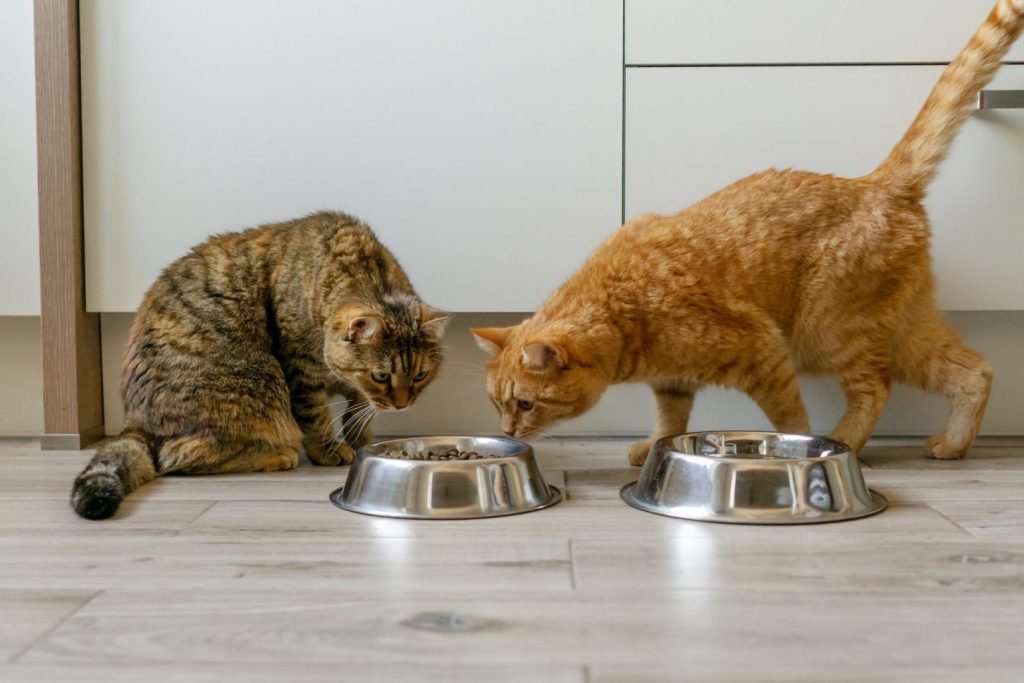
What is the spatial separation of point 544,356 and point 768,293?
57 cm

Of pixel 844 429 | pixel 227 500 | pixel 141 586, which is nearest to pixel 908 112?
pixel 844 429

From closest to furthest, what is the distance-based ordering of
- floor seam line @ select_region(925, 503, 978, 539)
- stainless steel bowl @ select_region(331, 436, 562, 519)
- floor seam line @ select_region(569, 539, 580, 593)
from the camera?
floor seam line @ select_region(569, 539, 580, 593)
floor seam line @ select_region(925, 503, 978, 539)
stainless steel bowl @ select_region(331, 436, 562, 519)

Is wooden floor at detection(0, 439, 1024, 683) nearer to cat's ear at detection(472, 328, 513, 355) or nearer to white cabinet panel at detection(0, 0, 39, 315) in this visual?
cat's ear at detection(472, 328, 513, 355)

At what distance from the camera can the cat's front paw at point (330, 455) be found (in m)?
2.30

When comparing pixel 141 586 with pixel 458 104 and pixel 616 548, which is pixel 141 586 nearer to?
pixel 616 548

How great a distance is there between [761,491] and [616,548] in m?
0.31

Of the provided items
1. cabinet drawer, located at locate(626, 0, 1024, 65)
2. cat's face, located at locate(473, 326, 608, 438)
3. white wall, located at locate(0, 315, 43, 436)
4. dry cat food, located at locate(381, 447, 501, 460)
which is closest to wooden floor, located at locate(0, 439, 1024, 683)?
dry cat food, located at locate(381, 447, 501, 460)

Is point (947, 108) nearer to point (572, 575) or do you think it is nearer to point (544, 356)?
point (544, 356)

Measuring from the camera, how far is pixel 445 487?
1.71 meters

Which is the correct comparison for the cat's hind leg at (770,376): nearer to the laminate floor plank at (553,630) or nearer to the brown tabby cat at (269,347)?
the brown tabby cat at (269,347)

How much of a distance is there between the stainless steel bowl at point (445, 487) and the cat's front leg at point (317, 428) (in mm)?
470

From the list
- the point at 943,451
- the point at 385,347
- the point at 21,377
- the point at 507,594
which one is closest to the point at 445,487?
the point at 507,594

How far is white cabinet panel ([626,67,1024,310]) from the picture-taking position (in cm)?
237

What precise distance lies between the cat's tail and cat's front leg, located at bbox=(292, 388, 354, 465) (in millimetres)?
1461
